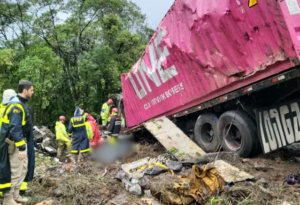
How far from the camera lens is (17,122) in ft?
10.1

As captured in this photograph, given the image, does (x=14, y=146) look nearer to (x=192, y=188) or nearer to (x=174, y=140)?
(x=192, y=188)

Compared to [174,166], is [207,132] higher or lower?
higher

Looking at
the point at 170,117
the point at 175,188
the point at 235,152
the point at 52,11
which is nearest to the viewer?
the point at 175,188

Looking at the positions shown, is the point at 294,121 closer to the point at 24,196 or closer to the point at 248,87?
the point at 248,87

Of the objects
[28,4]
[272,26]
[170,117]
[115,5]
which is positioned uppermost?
[28,4]

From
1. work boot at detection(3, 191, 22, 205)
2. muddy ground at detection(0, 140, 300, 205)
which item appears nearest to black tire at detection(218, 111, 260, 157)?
muddy ground at detection(0, 140, 300, 205)

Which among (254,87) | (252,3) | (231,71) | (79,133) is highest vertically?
(252,3)

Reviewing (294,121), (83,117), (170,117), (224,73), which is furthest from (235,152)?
(83,117)

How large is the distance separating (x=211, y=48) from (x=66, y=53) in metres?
12.7

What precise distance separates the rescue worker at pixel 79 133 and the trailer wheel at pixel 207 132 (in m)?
2.51

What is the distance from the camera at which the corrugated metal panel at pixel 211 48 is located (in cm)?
337

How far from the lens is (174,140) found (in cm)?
545

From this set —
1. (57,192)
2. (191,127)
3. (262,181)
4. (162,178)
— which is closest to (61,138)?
(191,127)

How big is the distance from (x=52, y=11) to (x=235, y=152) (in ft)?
48.0
